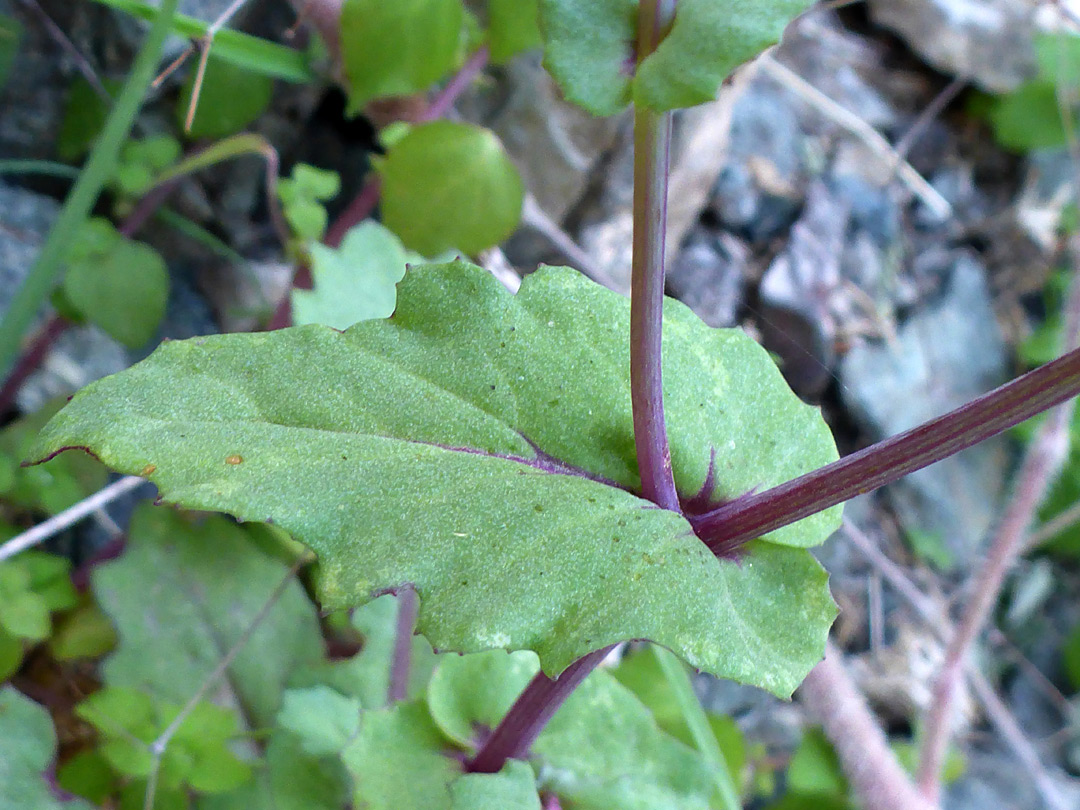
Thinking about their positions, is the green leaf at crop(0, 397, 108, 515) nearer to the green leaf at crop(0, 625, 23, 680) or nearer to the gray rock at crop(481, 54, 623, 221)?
the green leaf at crop(0, 625, 23, 680)

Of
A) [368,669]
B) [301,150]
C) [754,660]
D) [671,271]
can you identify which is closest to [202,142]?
[301,150]

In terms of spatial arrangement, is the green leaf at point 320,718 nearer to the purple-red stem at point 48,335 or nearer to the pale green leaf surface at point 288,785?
the pale green leaf surface at point 288,785

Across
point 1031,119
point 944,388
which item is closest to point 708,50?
point 944,388

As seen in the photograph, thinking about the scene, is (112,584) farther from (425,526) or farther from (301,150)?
(301,150)

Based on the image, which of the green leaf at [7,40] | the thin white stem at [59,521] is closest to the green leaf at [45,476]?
the thin white stem at [59,521]

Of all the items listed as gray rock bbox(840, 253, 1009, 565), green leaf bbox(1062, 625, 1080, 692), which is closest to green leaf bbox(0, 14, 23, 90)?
gray rock bbox(840, 253, 1009, 565)
